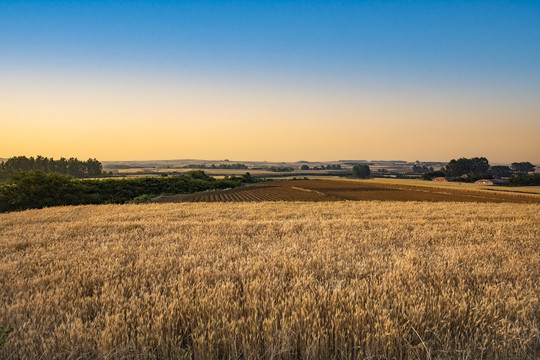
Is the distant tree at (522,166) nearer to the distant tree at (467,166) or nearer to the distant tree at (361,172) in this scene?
the distant tree at (467,166)

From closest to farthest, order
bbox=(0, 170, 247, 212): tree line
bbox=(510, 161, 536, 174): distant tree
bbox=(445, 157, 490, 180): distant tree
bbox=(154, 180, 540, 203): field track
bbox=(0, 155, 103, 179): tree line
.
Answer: bbox=(0, 170, 247, 212): tree line → bbox=(154, 180, 540, 203): field track → bbox=(0, 155, 103, 179): tree line → bbox=(445, 157, 490, 180): distant tree → bbox=(510, 161, 536, 174): distant tree

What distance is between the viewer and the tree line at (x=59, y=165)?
115m

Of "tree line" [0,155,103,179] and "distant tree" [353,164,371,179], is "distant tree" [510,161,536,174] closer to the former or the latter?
"distant tree" [353,164,371,179]

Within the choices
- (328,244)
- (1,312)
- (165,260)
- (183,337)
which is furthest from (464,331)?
(1,312)

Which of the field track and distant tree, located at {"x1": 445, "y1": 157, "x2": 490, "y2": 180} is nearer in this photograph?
the field track

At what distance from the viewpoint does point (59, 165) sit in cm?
12131

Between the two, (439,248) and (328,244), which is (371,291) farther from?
(439,248)

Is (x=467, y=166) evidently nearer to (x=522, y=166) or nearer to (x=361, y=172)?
(x=522, y=166)

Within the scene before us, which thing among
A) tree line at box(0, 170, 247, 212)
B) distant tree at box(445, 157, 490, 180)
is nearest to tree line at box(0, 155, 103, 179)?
tree line at box(0, 170, 247, 212)

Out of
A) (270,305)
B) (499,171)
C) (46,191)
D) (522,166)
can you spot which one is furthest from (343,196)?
(522,166)

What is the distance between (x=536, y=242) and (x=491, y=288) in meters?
6.59

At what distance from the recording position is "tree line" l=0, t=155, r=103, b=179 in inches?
4521

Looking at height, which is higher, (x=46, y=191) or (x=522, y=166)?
(x=522, y=166)

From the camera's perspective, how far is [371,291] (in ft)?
13.5
